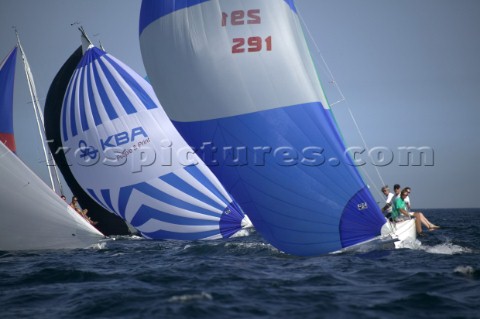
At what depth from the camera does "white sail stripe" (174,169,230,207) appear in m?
17.1

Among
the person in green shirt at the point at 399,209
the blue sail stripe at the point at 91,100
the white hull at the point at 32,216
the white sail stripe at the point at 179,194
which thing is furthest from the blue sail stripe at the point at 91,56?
the person in green shirt at the point at 399,209

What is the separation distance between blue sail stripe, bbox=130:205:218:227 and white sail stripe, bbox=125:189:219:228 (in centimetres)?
9

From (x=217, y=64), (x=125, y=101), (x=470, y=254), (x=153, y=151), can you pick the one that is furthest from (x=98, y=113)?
(x=470, y=254)

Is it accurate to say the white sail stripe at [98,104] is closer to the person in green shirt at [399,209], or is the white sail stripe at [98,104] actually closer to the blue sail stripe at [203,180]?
the blue sail stripe at [203,180]

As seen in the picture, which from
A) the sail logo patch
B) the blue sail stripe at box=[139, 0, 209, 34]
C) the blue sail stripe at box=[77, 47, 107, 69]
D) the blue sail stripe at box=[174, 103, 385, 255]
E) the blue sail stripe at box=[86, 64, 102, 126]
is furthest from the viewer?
the blue sail stripe at box=[77, 47, 107, 69]

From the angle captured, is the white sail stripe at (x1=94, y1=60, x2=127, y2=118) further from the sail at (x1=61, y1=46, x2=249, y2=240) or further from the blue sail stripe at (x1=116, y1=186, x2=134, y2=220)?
the blue sail stripe at (x1=116, y1=186, x2=134, y2=220)

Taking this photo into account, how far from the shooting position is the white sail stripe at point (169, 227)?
16969 mm

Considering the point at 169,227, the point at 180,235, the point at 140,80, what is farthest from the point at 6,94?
the point at 180,235

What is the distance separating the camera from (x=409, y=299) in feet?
25.7

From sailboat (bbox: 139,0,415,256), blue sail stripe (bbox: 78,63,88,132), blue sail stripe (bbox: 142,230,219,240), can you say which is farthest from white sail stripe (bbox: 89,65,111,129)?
sailboat (bbox: 139,0,415,256)

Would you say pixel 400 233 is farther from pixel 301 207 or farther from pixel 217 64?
Result: pixel 217 64

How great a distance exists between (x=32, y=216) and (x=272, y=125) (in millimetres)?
7704

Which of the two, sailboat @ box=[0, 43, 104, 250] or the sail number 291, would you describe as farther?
sailboat @ box=[0, 43, 104, 250]

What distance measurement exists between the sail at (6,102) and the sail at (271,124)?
12.0 m
